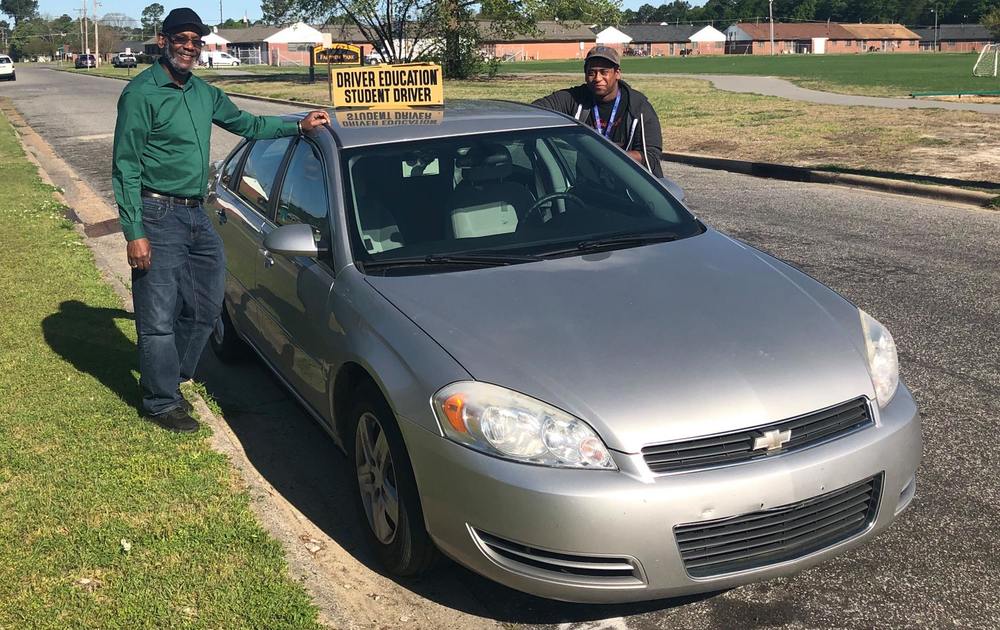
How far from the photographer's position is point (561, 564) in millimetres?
2836

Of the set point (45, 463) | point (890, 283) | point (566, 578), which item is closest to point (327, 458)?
point (45, 463)

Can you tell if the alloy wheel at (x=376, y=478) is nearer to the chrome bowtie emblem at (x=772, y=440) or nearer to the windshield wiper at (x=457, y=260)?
the windshield wiper at (x=457, y=260)

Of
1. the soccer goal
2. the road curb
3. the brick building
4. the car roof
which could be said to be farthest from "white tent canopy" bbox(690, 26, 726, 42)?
the car roof

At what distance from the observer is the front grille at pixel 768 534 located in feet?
9.16

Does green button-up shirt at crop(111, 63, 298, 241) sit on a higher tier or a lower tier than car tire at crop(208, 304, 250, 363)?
higher

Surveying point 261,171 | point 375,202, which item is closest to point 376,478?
point 375,202

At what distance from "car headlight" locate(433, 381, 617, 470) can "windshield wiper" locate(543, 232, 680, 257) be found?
42.7 inches

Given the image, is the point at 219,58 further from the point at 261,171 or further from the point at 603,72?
the point at 261,171

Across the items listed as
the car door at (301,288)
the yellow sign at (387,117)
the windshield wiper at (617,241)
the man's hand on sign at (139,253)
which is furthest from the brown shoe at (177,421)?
the windshield wiper at (617,241)

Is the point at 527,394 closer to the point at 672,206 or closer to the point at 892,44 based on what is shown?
the point at 672,206

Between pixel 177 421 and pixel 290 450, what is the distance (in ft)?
1.82

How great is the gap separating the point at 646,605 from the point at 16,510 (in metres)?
2.44

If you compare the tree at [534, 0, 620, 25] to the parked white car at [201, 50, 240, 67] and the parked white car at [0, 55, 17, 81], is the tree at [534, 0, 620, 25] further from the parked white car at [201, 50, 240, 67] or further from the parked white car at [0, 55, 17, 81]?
the parked white car at [201, 50, 240, 67]

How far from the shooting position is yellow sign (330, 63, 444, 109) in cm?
514
